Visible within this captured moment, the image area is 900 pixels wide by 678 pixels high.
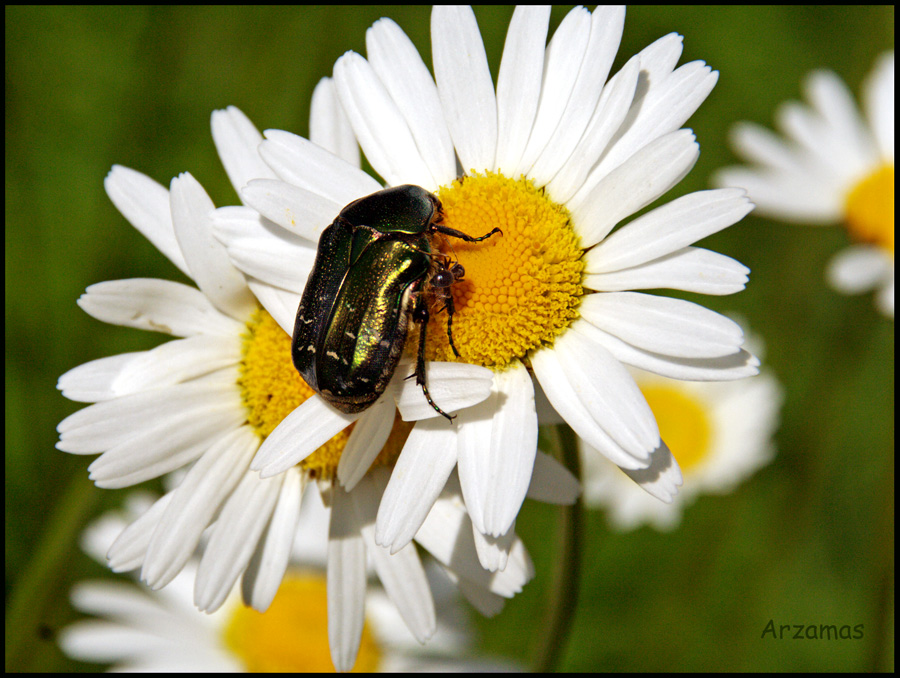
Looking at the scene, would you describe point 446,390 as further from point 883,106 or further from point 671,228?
point 883,106

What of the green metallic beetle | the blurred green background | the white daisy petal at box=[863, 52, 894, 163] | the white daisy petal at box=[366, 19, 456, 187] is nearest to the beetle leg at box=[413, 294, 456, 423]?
the green metallic beetle

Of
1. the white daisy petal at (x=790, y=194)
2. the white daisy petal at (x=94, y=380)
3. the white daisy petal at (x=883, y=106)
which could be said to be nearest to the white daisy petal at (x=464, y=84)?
the white daisy petal at (x=94, y=380)

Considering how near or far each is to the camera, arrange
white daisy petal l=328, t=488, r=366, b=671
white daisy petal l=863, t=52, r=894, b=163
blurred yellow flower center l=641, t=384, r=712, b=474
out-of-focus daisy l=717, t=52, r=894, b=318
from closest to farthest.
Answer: white daisy petal l=328, t=488, r=366, b=671 < out-of-focus daisy l=717, t=52, r=894, b=318 < white daisy petal l=863, t=52, r=894, b=163 < blurred yellow flower center l=641, t=384, r=712, b=474

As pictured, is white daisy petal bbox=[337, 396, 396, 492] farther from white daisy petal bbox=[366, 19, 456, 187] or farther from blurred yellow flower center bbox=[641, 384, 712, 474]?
blurred yellow flower center bbox=[641, 384, 712, 474]

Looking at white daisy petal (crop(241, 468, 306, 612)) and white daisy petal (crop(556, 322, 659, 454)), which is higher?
white daisy petal (crop(556, 322, 659, 454))

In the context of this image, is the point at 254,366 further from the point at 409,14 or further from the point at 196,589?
the point at 409,14

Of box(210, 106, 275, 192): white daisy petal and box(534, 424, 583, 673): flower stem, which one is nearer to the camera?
box(534, 424, 583, 673): flower stem

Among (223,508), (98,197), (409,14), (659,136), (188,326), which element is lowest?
(223,508)

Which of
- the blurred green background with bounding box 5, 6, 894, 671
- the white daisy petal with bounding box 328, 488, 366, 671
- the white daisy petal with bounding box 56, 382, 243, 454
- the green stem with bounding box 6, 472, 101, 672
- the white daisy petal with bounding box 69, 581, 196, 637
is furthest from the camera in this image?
the blurred green background with bounding box 5, 6, 894, 671

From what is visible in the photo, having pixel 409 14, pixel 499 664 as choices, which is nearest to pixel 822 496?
pixel 499 664
